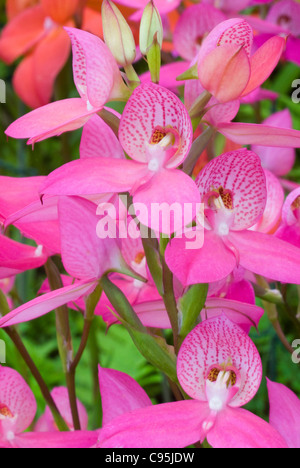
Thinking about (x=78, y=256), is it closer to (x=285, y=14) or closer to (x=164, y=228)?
(x=164, y=228)

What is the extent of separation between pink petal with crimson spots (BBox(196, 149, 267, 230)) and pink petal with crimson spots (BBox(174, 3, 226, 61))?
315 millimetres

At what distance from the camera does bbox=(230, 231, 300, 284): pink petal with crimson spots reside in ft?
1.24

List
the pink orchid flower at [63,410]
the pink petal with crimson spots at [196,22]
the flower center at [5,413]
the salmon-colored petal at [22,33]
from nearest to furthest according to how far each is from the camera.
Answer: the flower center at [5,413] → the pink orchid flower at [63,410] → the pink petal with crimson spots at [196,22] → the salmon-colored petal at [22,33]

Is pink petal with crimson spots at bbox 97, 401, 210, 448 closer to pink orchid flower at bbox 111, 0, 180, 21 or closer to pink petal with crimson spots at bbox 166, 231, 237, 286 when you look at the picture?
pink petal with crimson spots at bbox 166, 231, 237, 286

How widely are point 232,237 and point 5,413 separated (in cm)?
20

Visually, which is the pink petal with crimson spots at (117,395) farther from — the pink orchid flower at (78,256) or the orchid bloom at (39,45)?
the orchid bloom at (39,45)

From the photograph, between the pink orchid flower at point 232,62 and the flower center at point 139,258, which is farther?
the flower center at point 139,258

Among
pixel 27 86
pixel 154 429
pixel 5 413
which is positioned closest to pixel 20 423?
pixel 5 413

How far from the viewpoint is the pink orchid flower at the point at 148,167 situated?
13.9 inches

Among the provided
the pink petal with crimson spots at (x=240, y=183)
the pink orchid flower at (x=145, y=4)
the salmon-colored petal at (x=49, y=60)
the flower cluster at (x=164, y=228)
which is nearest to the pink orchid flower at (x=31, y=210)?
the flower cluster at (x=164, y=228)

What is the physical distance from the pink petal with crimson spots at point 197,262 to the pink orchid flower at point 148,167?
0.8 inches

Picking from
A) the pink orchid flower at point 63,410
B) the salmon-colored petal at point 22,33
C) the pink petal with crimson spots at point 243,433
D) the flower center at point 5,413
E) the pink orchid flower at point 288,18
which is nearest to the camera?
the pink petal with crimson spots at point 243,433

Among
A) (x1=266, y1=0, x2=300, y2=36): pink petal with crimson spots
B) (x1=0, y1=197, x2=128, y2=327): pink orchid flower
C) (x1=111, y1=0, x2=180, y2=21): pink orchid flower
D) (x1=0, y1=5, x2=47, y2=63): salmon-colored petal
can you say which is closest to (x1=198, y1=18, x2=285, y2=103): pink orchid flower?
(x1=0, y1=197, x2=128, y2=327): pink orchid flower

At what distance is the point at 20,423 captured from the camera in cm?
45
